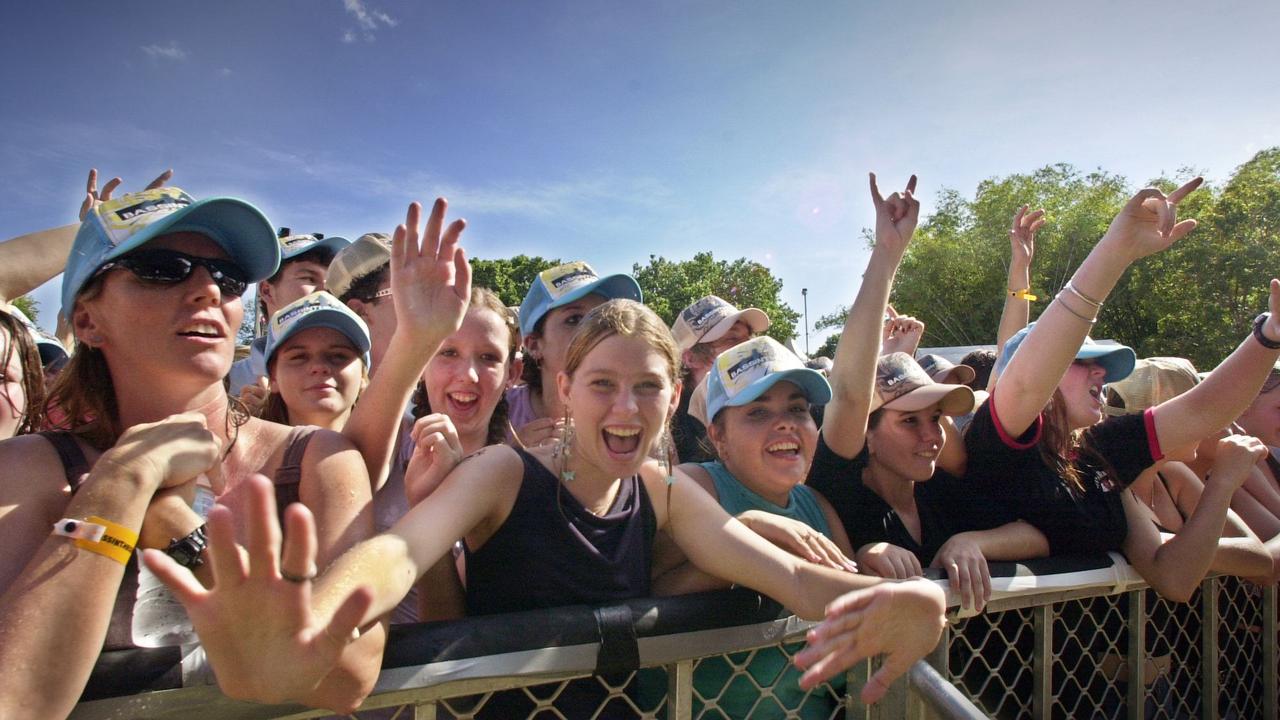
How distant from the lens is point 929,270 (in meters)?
32.9

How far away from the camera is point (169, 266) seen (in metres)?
1.47

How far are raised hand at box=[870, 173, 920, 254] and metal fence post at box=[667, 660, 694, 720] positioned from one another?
6.67 ft

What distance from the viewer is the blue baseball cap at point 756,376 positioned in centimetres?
232

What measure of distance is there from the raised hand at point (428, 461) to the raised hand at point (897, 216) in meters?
2.02

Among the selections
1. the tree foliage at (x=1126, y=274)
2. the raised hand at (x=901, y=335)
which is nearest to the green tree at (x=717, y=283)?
the tree foliage at (x=1126, y=274)

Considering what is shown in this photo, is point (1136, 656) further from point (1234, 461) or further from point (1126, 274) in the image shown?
point (1126, 274)

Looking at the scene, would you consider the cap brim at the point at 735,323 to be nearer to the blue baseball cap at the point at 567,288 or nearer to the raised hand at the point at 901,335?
the blue baseball cap at the point at 567,288

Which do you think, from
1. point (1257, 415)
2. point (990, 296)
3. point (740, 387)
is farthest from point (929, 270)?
point (740, 387)

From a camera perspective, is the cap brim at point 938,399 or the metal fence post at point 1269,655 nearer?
the cap brim at point 938,399

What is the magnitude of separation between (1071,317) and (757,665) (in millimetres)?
1753

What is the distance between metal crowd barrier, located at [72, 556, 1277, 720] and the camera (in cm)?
123

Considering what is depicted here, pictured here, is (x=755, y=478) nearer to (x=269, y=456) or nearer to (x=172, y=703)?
(x=269, y=456)

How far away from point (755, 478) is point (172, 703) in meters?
1.76

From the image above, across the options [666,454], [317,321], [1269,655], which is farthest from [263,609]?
[1269,655]
